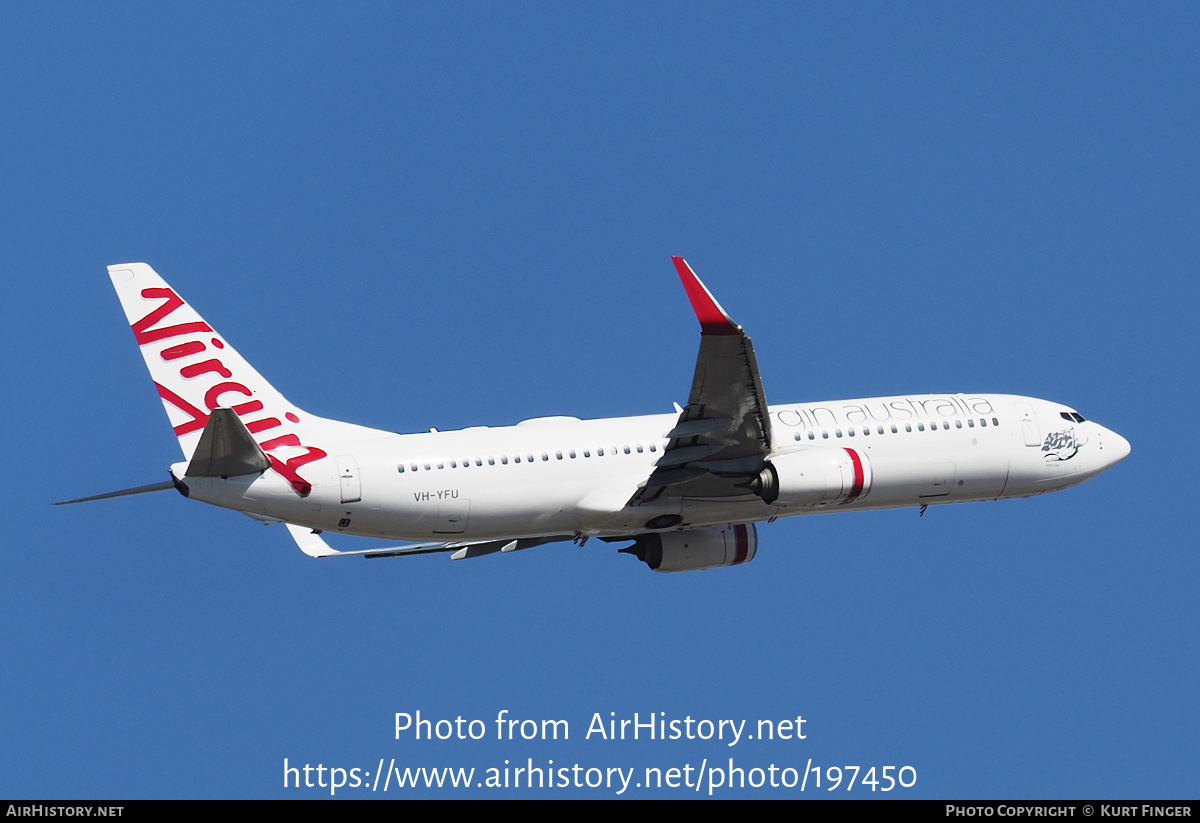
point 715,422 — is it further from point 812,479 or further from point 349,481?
point 349,481

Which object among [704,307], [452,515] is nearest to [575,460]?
[452,515]

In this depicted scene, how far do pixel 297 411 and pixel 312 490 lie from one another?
2832 mm

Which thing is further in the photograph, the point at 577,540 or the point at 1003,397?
the point at 1003,397

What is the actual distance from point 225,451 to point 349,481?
341 centimetres

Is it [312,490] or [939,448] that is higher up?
[939,448]

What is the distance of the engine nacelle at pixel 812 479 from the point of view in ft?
160

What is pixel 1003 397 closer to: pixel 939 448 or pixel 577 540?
pixel 939 448

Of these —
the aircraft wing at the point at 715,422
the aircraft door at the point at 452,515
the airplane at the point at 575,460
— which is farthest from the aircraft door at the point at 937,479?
the aircraft door at the point at 452,515

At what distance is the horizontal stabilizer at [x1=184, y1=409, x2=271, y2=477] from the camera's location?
1715 inches

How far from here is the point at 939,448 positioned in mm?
52500

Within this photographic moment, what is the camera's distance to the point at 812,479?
48.9 m

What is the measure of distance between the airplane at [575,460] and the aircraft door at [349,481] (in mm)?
34
